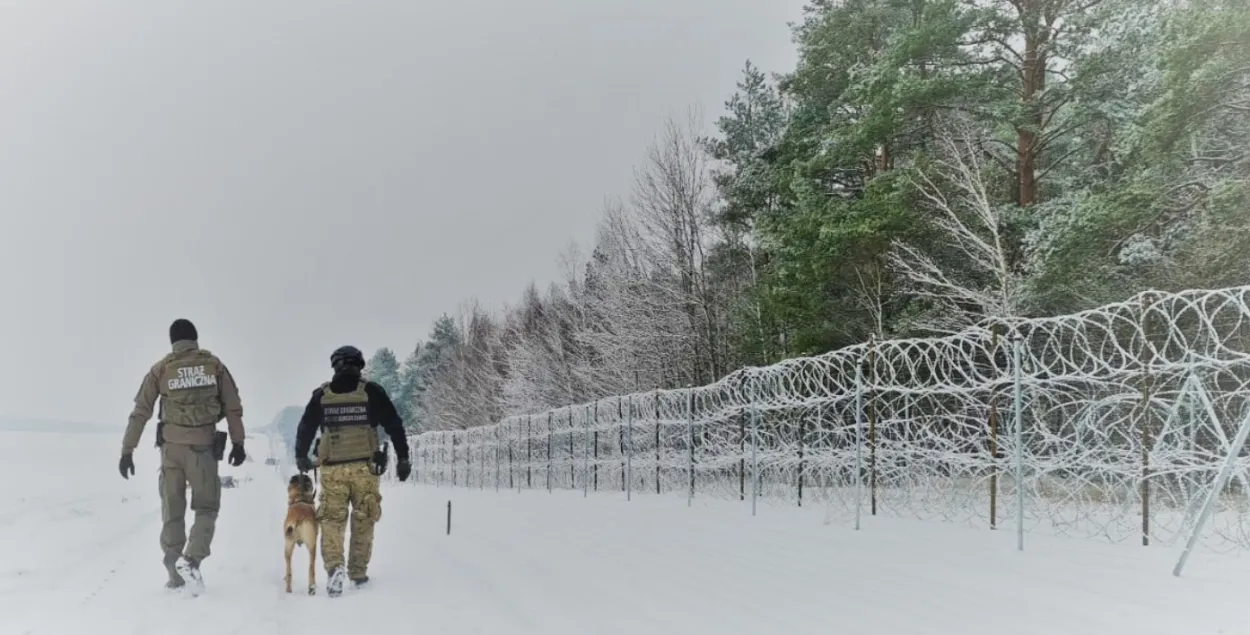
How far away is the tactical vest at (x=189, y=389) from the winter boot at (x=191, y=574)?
89 centimetres

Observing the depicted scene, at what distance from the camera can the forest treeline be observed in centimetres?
1191

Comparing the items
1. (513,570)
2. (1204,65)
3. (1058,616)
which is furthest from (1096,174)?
(513,570)

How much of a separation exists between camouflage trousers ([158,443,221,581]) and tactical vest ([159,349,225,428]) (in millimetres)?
196

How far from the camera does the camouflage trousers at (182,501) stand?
16.4ft

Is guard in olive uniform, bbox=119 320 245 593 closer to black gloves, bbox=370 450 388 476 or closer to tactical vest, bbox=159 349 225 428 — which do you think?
tactical vest, bbox=159 349 225 428

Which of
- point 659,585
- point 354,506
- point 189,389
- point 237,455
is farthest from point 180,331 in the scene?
point 659,585

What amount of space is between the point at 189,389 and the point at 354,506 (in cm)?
137

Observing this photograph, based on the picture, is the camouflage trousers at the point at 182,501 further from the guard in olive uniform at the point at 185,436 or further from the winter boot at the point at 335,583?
the winter boot at the point at 335,583

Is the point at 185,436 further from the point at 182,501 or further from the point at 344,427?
the point at 344,427

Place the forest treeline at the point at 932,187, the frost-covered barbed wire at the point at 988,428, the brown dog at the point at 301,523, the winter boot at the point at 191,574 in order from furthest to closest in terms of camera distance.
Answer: the forest treeline at the point at 932,187 → the frost-covered barbed wire at the point at 988,428 → the brown dog at the point at 301,523 → the winter boot at the point at 191,574

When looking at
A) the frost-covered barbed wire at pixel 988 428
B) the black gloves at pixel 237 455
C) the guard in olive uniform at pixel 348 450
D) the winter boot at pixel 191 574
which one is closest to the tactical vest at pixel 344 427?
the guard in olive uniform at pixel 348 450

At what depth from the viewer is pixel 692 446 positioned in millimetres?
12422

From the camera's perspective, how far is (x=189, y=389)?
16.9 ft

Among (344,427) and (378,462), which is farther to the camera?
(378,462)
